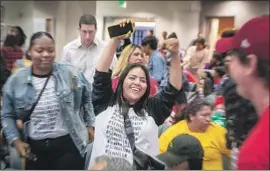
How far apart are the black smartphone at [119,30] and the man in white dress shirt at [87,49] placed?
1.19 m

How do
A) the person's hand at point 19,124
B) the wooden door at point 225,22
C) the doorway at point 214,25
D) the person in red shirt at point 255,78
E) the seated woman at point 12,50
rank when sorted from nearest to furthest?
the person in red shirt at point 255,78, the person's hand at point 19,124, the seated woman at point 12,50, the wooden door at point 225,22, the doorway at point 214,25

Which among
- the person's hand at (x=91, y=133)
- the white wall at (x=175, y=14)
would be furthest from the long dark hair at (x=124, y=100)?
the white wall at (x=175, y=14)

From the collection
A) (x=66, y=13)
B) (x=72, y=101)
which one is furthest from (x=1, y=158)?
(x=66, y=13)

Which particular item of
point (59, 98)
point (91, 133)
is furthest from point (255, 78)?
point (91, 133)

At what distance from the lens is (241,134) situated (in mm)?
2357

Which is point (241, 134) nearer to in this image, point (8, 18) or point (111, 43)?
point (111, 43)

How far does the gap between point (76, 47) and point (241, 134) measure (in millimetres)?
2464

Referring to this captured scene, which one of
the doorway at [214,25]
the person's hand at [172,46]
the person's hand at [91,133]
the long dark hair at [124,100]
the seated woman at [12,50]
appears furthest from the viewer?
the doorway at [214,25]

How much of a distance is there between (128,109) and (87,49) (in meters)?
1.71

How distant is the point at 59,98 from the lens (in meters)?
3.13

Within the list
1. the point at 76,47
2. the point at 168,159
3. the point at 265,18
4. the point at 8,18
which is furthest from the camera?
the point at 8,18

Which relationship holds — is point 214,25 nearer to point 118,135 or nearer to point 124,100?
point 124,100

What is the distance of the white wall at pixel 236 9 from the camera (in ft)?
55.7

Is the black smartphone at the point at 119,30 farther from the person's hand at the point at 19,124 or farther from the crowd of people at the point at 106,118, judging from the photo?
the person's hand at the point at 19,124
